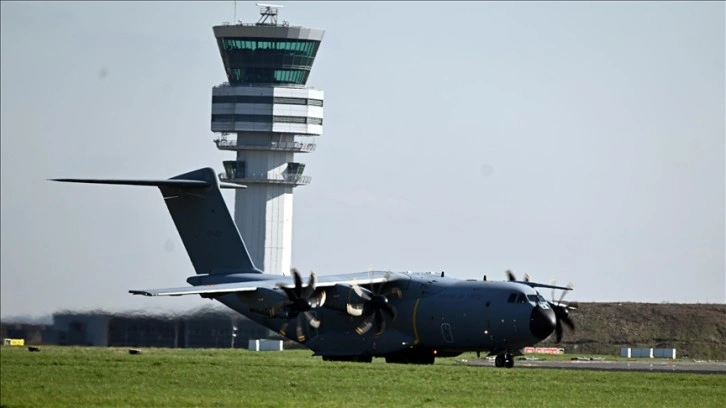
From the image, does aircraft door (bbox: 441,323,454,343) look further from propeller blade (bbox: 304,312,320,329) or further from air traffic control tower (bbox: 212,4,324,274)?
air traffic control tower (bbox: 212,4,324,274)

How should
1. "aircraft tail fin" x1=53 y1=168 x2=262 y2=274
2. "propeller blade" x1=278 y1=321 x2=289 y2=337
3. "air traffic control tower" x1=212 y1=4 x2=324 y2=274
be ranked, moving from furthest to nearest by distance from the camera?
"air traffic control tower" x1=212 y1=4 x2=324 y2=274
"aircraft tail fin" x1=53 y1=168 x2=262 y2=274
"propeller blade" x1=278 y1=321 x2=289 y2=337

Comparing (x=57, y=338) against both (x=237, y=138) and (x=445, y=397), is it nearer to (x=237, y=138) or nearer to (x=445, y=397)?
(x=445, y=397)

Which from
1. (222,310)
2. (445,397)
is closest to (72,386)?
(445,397)

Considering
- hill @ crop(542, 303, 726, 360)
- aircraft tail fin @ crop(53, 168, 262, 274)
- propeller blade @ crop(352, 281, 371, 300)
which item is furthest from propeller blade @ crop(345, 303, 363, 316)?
hill @ crop(542, 303, 726, 360)

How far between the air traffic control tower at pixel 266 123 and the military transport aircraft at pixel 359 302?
51.5 m

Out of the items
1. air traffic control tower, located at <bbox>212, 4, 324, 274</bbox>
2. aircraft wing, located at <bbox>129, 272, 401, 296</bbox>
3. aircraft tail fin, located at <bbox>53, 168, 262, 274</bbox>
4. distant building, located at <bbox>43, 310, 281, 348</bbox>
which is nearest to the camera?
distant building, located at <bbox>43, 310, 281, 348</bbox>

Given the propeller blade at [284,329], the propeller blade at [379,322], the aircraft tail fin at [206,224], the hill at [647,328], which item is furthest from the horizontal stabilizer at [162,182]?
the hill at [647,328]

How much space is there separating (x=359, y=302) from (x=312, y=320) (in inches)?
105

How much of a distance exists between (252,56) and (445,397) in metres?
76.5

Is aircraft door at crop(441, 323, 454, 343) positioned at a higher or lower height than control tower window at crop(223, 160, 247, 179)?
lower

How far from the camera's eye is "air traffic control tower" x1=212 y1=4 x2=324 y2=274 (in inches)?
4122

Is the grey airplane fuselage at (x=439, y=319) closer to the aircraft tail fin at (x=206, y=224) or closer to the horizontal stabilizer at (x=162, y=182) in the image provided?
the aircraft tail fin at (x=206, y=224)

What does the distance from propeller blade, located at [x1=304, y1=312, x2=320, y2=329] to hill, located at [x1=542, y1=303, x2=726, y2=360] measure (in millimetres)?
25877

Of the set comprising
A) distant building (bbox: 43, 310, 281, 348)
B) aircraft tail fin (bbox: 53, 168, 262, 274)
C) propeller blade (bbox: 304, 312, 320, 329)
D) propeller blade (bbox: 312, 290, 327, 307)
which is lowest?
distant building (bbox: 43, 310, 281, 348)
